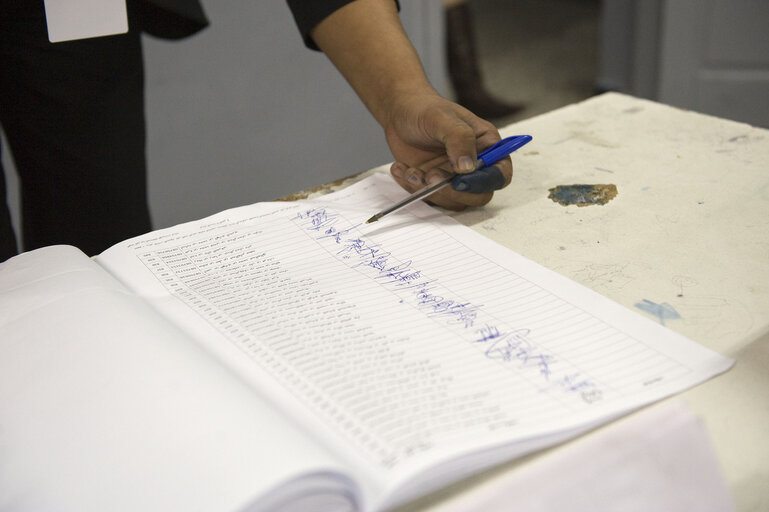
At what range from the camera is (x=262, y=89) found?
1562mm

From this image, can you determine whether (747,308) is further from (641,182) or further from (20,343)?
(20,343)

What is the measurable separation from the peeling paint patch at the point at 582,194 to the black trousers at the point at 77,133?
0.64m

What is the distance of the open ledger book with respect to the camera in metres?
0.35

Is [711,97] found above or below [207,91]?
below

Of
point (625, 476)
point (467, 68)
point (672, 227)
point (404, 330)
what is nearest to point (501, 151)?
point (672, 227)

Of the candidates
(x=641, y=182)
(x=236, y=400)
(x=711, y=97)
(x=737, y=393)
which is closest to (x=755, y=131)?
(x=641, y=182)

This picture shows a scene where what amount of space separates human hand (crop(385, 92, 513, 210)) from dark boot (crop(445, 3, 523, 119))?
6.22 feet

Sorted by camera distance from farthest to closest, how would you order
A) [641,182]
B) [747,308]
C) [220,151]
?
[220,151], [641,182], [747,308]

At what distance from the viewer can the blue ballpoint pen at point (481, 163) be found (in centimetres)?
66

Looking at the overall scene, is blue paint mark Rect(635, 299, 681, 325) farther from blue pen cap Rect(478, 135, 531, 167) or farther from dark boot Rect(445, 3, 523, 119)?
dark boot Rect(445, 3, 523, 119)

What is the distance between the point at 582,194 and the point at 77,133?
700mm

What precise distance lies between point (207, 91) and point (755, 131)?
1084mm
